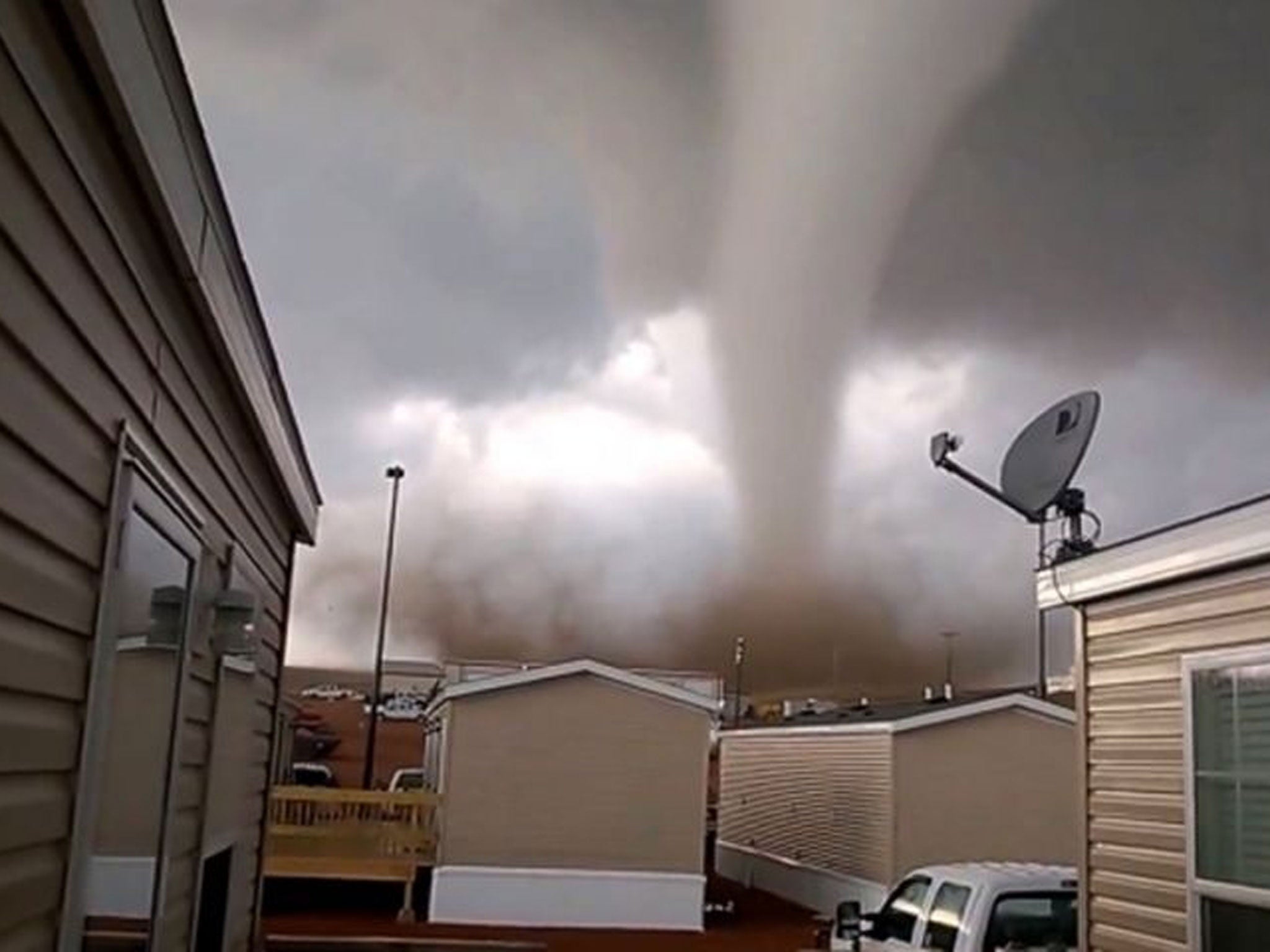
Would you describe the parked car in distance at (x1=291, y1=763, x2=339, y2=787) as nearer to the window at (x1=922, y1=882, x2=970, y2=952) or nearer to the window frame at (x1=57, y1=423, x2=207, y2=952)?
the window at (x1=922, y1=882, x2=970, y2=952)

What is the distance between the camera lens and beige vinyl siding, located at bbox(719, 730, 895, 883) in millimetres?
19078

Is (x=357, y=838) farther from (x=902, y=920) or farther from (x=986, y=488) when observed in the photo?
(x=986, y=488)

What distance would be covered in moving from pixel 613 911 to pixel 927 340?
27.7 feet

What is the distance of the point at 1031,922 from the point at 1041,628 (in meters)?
8.32

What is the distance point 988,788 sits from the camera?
1897cm

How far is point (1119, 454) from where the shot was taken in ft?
54.4

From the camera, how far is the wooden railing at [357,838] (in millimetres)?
18141

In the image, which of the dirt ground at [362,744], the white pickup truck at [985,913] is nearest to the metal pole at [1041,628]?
the white pickup truck at [985,913]

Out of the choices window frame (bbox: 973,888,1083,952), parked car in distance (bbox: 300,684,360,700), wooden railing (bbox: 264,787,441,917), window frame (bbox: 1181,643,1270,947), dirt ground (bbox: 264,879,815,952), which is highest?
parked car in distance (bbox: 300,684,360,700)

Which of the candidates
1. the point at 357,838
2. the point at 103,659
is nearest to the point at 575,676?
the point at 357,838

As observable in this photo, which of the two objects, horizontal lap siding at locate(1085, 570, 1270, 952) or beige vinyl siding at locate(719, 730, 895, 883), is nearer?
horizontal lap siding at locate(1085, 570, 1270, 952)

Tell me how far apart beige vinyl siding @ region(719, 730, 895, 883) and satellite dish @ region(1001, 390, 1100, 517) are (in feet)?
38.1

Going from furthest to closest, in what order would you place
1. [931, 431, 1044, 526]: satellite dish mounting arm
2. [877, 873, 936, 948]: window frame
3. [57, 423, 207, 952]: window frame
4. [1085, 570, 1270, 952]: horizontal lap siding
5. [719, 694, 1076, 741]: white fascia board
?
[719, 694, 1076, 741]: white fascia board → [877, 873, 936, 948]: window frame → [931, 431, 1044, 526]: satellite dish mounting arm → [1085, 570, 1270, 952]: horizontal lap siding → [57, 423, 207, 952]: window frame

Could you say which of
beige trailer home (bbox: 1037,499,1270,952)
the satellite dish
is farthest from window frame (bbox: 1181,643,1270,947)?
the satellite dish
